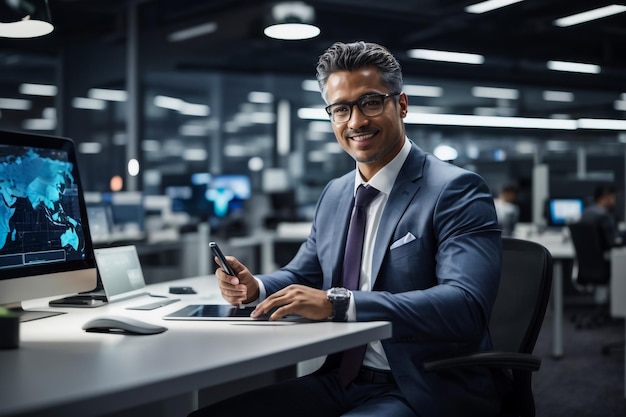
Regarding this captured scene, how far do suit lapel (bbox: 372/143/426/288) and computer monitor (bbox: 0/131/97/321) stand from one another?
2.69 ft

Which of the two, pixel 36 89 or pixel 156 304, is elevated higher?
pixel 36 89

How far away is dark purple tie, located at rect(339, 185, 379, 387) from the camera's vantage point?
5.34 feet

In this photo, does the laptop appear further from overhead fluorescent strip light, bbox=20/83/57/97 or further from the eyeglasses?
overhead fluorescent strip light, bbox=20/83/57/97

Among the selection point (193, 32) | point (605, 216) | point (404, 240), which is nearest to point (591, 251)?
point (605, 216)

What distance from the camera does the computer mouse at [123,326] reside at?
1379 mm

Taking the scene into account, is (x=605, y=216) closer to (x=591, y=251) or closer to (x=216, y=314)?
(x=591, y=251)

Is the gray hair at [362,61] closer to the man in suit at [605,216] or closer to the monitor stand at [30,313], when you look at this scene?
the monitor stand at [30,313]

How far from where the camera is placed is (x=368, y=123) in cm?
173

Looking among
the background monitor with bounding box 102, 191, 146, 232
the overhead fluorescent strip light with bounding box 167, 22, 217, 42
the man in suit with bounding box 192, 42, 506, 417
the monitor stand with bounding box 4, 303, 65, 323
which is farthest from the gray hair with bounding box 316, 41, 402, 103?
the overhead fluorescent strip light with bounding box 167, 22, 217, 42

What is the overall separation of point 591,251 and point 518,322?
4645mm

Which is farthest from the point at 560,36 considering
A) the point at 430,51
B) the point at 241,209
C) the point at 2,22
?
the point at 2,22

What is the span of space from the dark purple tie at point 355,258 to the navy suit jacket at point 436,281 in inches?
2.4

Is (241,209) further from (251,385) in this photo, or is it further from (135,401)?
(135,401)

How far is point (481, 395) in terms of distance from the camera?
154cm
